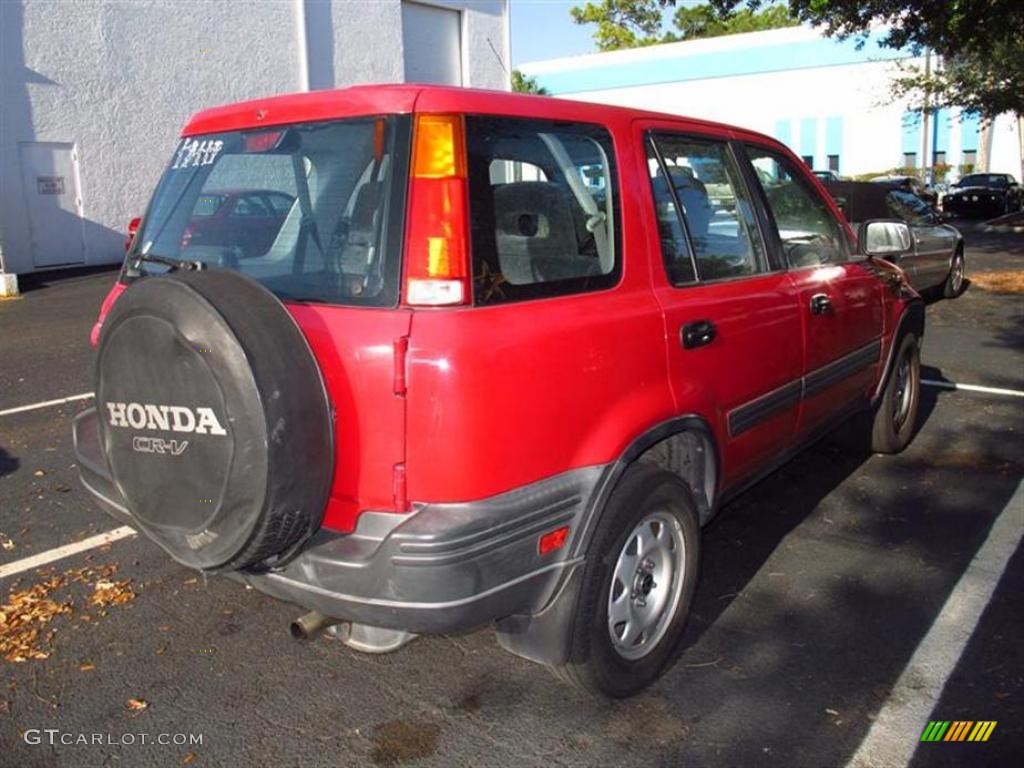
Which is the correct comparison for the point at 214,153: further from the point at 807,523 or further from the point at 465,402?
the point at 807,523

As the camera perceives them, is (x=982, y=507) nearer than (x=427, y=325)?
No

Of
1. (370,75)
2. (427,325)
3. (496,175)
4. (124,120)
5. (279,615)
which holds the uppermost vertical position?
(370,75)

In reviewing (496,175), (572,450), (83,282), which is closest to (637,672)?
(572,450)

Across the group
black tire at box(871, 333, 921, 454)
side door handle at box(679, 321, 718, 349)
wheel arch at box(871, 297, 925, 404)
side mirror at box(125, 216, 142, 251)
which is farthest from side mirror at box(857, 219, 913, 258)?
side mirror at box(125, 216, 142, 251)

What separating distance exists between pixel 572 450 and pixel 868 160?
50.0 meters

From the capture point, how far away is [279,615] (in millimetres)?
3707

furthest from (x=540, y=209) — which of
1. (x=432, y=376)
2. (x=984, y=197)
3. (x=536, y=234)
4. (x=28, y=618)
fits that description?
(x=984, y=197)

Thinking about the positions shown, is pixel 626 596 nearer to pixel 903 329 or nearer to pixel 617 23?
pixel 903 329

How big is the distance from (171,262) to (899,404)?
438cm

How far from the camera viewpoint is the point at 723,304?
3416 millimetres

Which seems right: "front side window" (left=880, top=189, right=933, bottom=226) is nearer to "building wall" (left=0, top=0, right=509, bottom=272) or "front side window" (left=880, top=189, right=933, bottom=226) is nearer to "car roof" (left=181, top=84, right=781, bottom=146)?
"car roof" (left=181, top=84, right=781, bottom=146)

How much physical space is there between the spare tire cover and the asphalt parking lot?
0.77 m

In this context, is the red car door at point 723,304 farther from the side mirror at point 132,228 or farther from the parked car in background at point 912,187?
the parked car in background at point 912,187

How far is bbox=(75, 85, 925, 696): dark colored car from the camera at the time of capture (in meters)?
2.45
